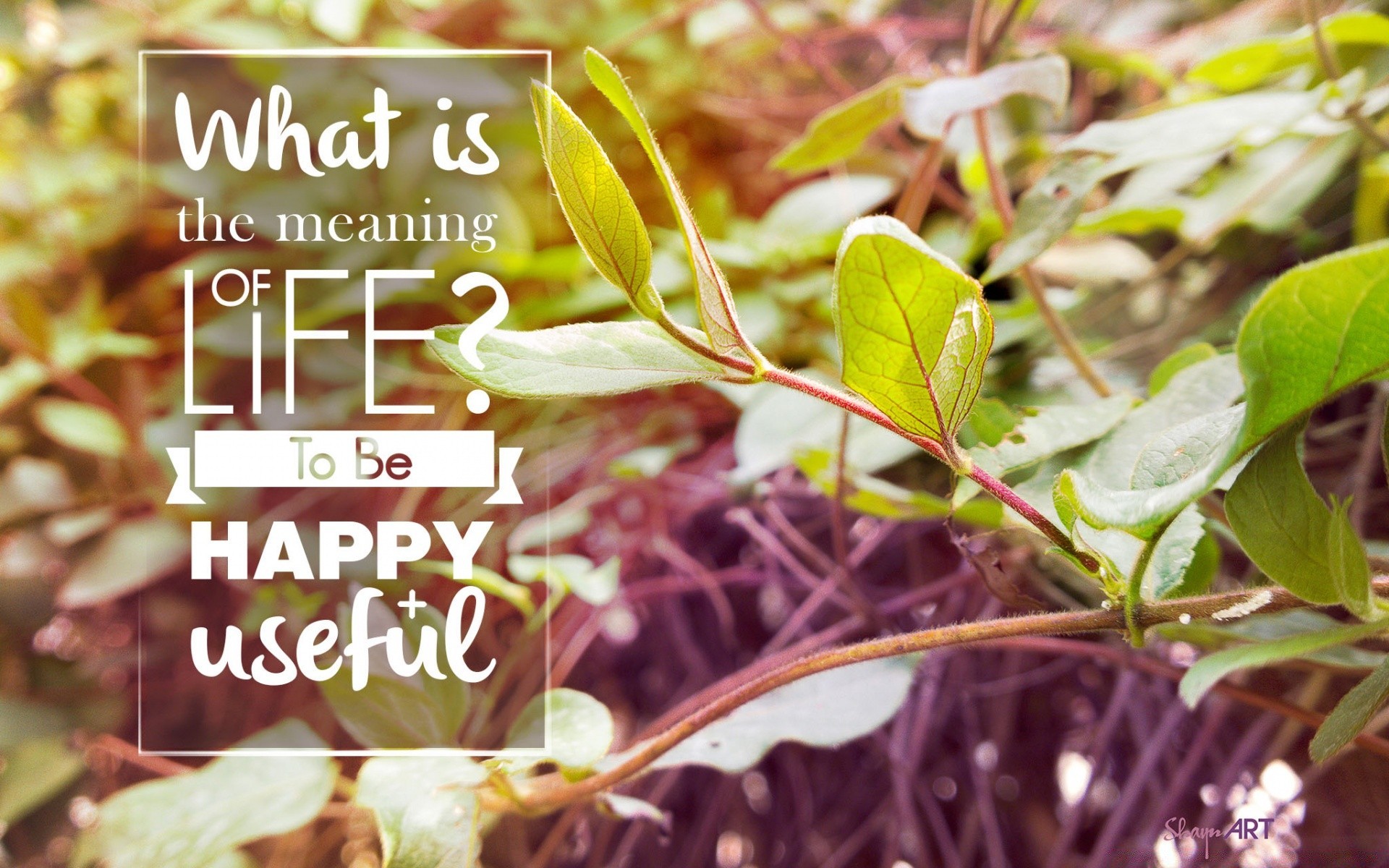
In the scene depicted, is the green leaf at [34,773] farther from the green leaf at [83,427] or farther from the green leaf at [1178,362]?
the green leaf at [1178,362]

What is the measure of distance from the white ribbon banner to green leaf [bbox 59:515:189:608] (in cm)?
11

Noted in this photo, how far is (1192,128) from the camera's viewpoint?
0.35 m

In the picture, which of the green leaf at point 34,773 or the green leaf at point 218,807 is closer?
the green leaf at point 218,807

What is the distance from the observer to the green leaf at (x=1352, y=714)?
217 millimetres

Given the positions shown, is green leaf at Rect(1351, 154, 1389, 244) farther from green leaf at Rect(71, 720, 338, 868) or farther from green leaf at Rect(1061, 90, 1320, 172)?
green leaf at Rect(71, 720, 338, 868)

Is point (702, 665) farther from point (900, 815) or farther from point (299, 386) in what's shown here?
point (299, 386)

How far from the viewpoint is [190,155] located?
55 centimetres

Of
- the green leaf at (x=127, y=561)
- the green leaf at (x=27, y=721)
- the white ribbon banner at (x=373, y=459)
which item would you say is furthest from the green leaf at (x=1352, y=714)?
the green leaf at (x=27, y=721)

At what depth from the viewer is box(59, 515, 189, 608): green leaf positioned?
0.54 metres

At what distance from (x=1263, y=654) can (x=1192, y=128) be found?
25 centimetres

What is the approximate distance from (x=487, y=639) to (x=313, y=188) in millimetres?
353

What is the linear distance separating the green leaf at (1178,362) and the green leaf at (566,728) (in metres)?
0.26

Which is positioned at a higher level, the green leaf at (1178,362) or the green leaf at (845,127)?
the green leaf at (845,127)

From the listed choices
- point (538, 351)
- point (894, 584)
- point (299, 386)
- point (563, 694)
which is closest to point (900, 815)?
point (894, 584)
